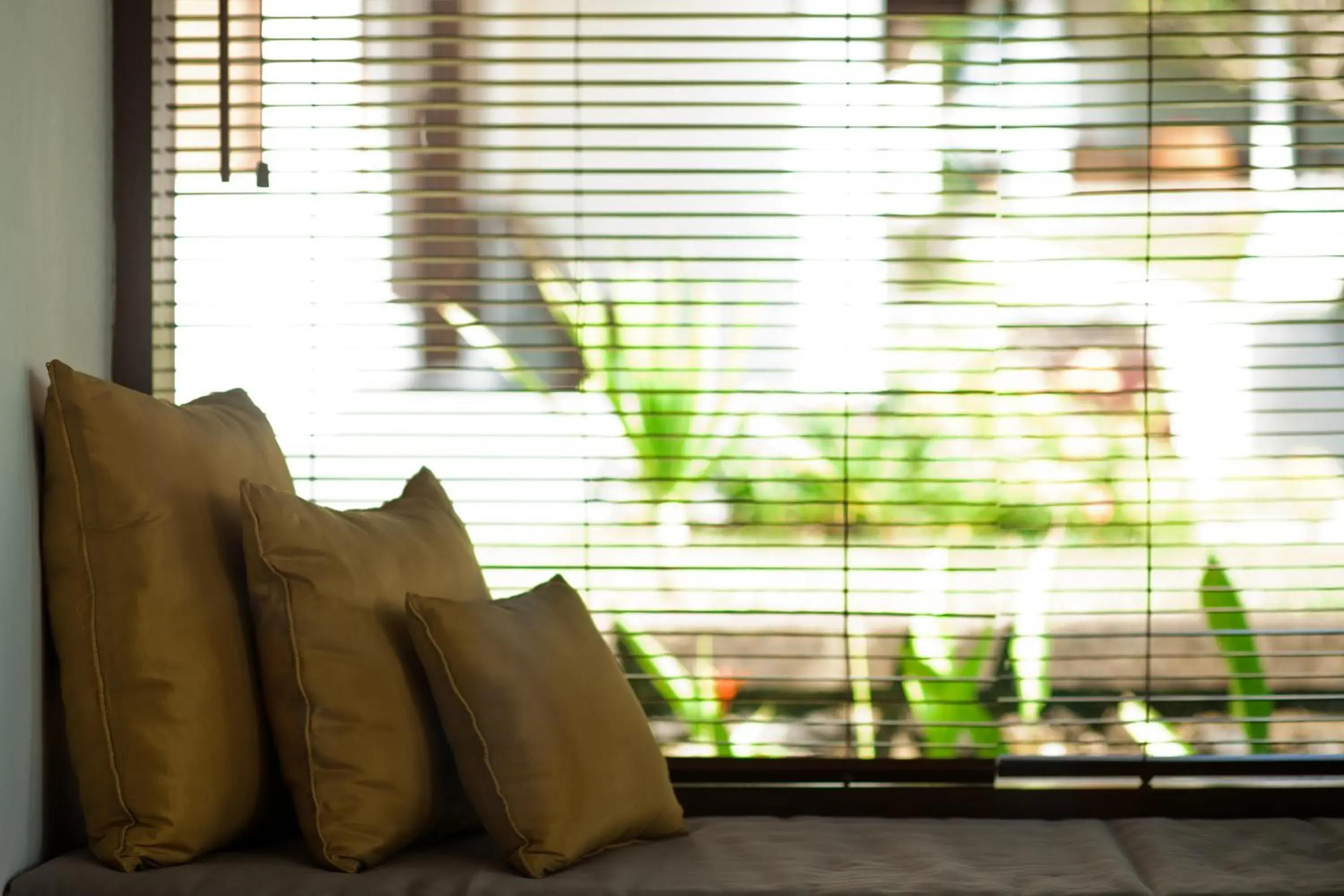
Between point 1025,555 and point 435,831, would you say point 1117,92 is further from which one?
point 435,831

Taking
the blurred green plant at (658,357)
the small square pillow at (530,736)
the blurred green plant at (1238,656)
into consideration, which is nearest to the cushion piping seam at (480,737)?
the small square pillow at (530,736)

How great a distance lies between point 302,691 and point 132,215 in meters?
1.03

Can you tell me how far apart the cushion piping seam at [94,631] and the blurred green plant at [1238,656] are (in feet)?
6.08

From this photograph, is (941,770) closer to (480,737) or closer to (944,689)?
(944,689)

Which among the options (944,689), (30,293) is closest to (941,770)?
(944,689)

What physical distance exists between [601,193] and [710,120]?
24cm

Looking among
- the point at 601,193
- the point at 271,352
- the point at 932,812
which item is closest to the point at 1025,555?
the point at 932,812

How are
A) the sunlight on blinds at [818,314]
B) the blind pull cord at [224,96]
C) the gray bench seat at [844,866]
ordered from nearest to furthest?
the gray bench seat at [844,866]
the blind pull cord at [224,96]
the sunlight on blinds at [818,314]

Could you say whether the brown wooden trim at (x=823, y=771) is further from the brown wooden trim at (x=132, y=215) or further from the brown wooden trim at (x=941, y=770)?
the brown wooden trim at (x=132, y=215)

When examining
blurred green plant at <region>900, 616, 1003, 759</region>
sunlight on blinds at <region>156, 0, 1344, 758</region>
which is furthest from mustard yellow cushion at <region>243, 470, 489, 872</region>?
blurred green plant at <region>900, 616, 1003, 759</region>

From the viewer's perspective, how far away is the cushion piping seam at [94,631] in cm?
186

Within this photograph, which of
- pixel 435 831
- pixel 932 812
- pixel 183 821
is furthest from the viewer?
pixel 932 812

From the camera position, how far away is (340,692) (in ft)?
6.17

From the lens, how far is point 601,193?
2.44m
